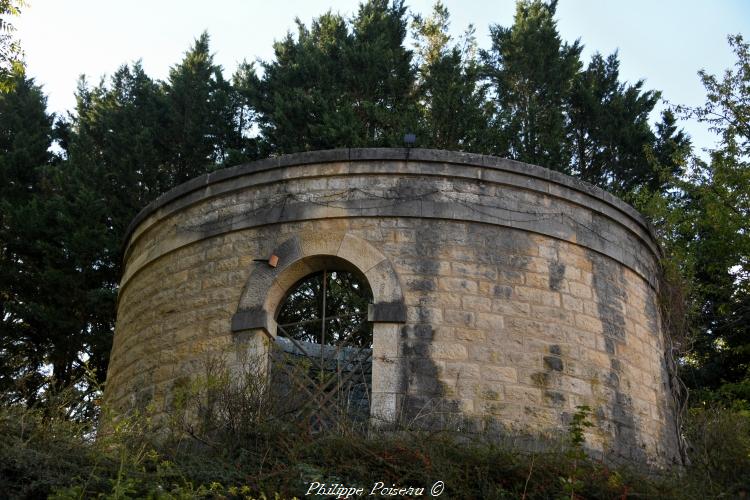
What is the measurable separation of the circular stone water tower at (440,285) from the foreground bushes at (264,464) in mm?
1096

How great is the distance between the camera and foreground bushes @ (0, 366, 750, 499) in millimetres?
5383

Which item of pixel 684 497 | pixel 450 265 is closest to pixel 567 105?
pixel 450 265

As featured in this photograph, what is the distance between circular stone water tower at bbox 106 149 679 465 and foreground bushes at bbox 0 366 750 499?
1096mm

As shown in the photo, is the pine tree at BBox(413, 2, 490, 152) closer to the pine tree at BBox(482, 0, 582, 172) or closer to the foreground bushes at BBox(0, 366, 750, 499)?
the pine tree at BBox(482, 0, 582, 172)

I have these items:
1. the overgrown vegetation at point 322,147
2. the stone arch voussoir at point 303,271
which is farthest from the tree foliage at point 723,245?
the stone arch voussoir at point 303,271

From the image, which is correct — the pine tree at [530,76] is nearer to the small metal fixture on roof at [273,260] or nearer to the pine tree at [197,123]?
the pine tree at [197,123]

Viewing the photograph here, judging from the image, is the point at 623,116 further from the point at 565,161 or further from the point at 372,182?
the point at 372,182

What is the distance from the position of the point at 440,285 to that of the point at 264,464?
2.67 metres

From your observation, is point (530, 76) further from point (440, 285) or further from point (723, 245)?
point (440, 285)

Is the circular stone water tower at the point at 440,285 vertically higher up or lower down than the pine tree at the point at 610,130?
lower down

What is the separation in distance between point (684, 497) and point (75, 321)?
12295 millimetres

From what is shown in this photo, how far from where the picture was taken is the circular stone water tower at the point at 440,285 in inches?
301

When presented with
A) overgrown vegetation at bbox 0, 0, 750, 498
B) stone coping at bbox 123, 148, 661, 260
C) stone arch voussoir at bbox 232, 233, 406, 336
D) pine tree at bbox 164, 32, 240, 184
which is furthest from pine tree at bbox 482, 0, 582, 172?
stone arch voussoir at bbox 232, 233, 406, 336

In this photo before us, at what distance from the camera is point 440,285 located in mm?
7922
